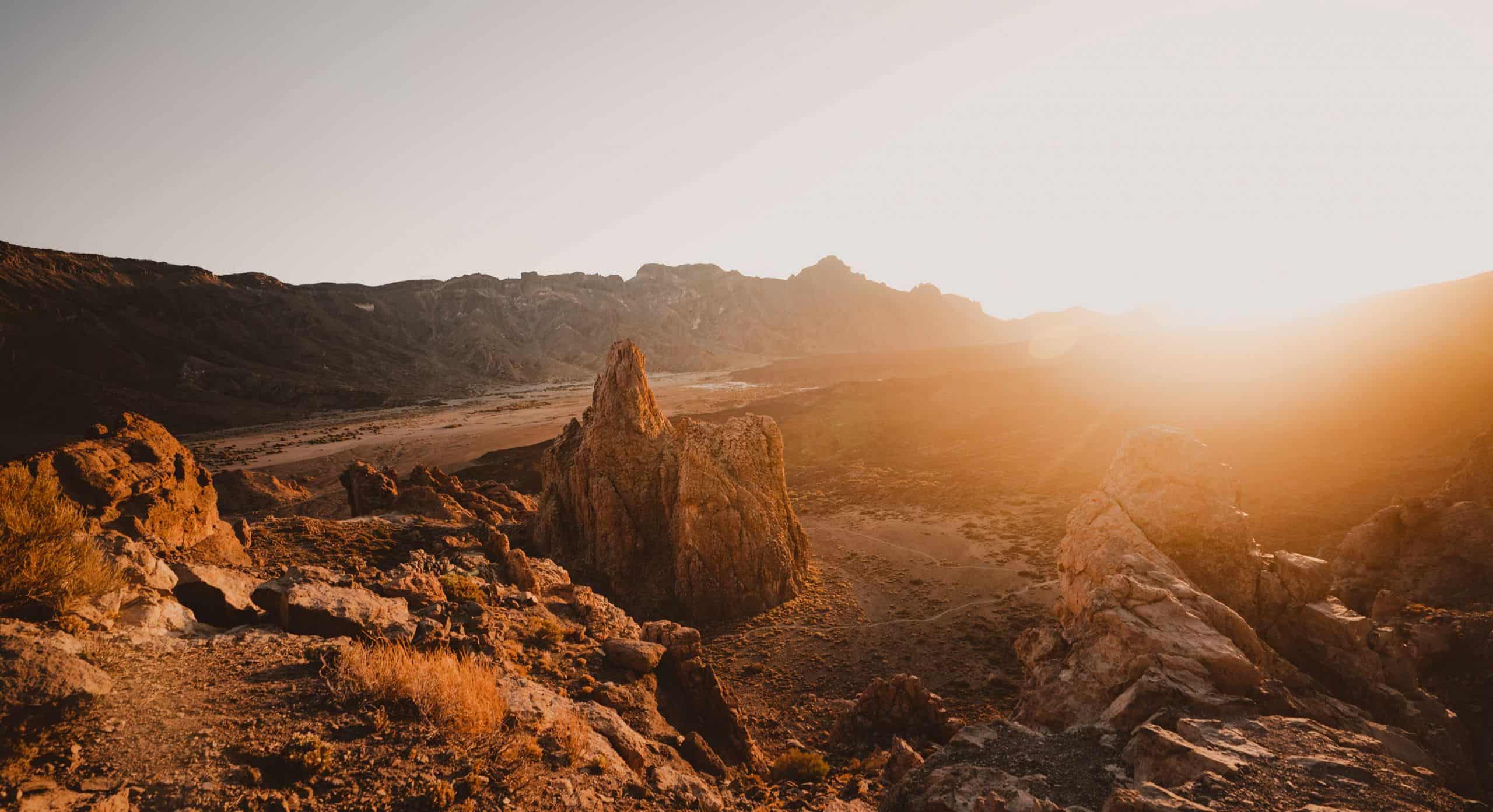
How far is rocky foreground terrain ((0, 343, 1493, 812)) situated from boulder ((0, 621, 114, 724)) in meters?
0.03

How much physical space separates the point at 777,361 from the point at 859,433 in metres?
121

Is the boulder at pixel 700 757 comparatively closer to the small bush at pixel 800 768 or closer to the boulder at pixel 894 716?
the small bush at pixel 800 768

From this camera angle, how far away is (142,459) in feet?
49.7

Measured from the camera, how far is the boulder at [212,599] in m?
9.21

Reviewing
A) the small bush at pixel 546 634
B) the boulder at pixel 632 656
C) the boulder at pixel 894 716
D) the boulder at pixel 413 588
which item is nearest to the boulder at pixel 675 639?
the boulder at pixel 632 656

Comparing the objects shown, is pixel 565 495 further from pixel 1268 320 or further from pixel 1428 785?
pixel 1268 320

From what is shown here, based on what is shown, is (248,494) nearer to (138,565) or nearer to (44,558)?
(138,565)

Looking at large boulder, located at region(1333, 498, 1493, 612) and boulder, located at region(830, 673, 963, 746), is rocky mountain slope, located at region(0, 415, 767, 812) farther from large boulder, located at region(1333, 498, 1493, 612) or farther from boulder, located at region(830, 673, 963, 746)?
large boulder, located at region(1333, 498, 1493, 612)

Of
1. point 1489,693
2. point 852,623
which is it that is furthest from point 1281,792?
point 852,623

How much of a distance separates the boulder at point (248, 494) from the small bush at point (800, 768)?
31.9 metres

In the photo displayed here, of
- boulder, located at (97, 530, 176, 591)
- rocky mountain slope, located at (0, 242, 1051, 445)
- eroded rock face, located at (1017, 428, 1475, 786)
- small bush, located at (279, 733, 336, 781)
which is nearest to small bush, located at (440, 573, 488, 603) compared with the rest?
boulder, located at (97, 530, 176, 591)

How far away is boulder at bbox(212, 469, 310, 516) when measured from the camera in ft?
102

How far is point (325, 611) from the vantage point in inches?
381

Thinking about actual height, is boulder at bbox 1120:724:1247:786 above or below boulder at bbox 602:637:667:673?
above
